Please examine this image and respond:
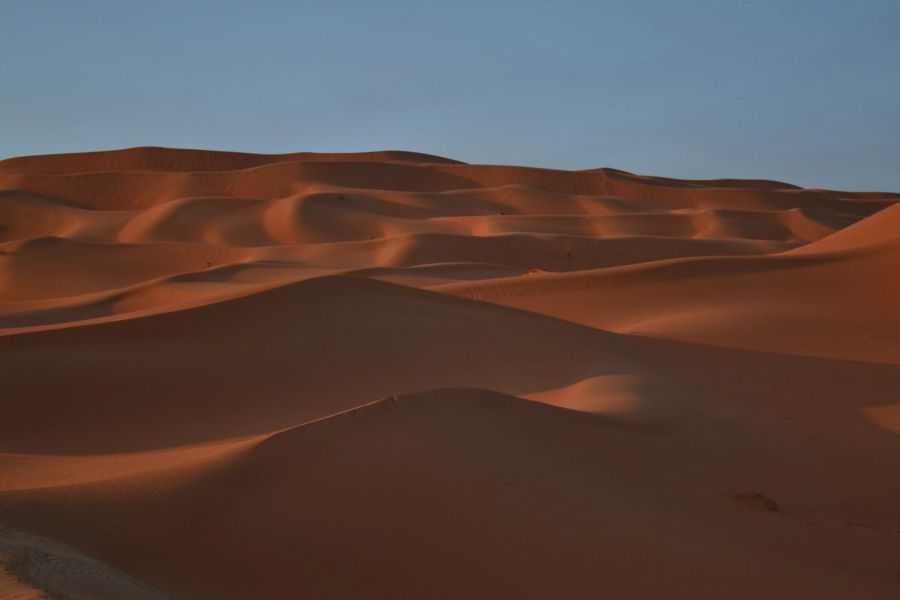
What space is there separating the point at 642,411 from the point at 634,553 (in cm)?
243

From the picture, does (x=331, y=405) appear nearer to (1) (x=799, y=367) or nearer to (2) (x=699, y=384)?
(2) (x=699, y=384)

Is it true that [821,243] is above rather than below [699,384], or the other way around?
above

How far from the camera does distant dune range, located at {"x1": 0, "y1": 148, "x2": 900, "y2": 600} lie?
4023 mm

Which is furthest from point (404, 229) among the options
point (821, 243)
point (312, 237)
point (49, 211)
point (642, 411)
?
point (642, 411)

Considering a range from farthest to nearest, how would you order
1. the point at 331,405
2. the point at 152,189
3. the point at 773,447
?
the point at 152,189, the point at 331,405, the point at 773,447

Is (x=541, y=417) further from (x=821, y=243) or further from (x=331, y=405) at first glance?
(x=821, y=243)

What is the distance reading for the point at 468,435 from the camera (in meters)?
5.16

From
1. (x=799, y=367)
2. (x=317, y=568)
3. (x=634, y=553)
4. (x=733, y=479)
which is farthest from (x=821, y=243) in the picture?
(x=317, y=568)

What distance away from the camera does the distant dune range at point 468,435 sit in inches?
158

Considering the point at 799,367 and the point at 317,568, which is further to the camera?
the point at 799,367

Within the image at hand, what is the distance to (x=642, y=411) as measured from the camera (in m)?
6.70

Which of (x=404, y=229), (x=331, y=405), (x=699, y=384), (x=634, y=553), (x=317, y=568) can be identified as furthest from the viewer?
(x=404, y=229)

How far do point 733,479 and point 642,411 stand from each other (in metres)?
0.98

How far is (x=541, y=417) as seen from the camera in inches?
227
